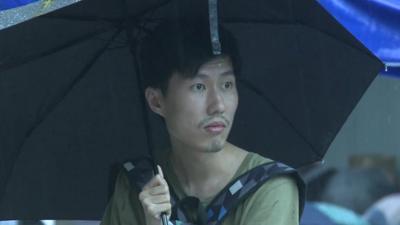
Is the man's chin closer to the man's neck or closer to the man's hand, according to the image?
the man's neck

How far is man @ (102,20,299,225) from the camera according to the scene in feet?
11.3

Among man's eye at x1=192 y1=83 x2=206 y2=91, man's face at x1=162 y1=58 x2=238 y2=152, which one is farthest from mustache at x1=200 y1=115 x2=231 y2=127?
man's eye at x1=192 y1=83 x2=206 y2=91

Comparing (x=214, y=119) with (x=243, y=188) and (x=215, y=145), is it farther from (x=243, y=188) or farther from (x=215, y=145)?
(x=243, y=188)

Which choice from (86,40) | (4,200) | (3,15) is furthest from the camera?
(4,200)

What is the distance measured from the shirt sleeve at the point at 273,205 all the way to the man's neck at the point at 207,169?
0.18 meters

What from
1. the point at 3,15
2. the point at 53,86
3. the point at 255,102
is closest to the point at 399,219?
the point at 255,102

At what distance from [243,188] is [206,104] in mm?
307

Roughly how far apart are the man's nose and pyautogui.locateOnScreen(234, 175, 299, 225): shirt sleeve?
29 centimetres

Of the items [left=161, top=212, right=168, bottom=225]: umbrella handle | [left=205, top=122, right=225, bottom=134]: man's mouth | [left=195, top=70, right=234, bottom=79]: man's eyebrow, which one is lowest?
[left=161, top=212, right=168, bottom=225]: umbrella handle

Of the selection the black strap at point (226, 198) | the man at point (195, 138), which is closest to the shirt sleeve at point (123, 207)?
the man at point (195, 138)

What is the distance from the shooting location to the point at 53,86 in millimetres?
3949

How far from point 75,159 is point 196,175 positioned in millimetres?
672

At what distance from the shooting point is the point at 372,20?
10.9 ft

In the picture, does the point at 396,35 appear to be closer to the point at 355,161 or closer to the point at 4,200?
the point at 4,200
